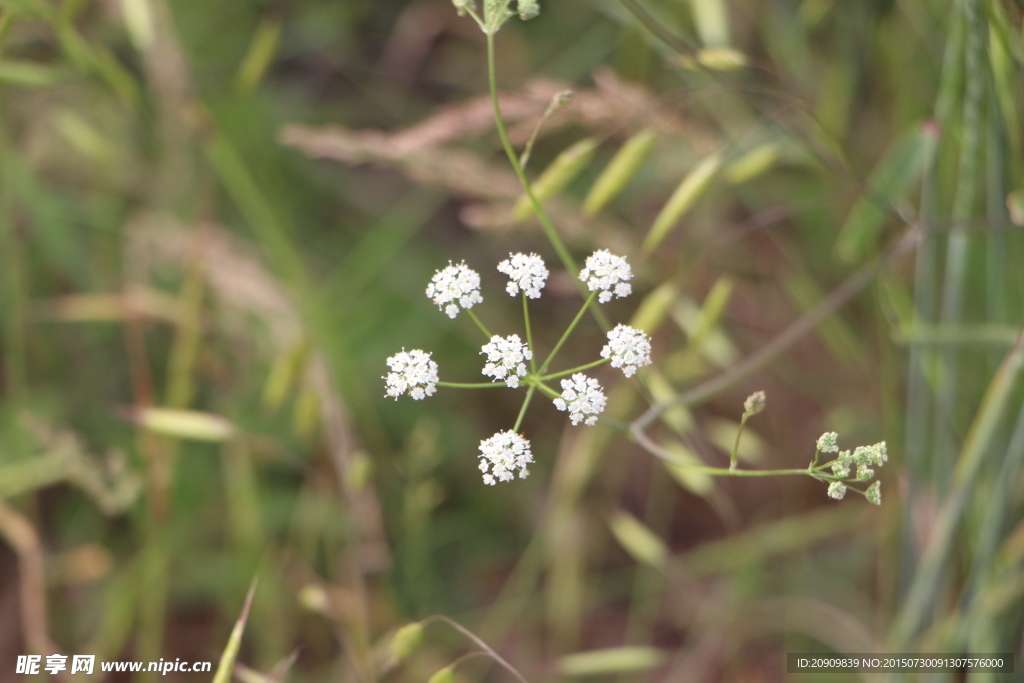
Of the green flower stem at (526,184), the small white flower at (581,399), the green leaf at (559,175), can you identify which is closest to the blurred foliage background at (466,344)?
the green leaf at (559,175)

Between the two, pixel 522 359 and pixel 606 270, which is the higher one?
pixel 606 270

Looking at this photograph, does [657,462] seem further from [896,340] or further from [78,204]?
[78,204]

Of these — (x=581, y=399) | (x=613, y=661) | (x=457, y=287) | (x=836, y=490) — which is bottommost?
(x=613, y=661)

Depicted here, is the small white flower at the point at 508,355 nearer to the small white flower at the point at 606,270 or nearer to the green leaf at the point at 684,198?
the small white flower at the point at 606,270

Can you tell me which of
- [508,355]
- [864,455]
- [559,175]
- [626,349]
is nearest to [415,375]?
[508,355]

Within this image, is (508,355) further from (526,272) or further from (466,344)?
(466,344)

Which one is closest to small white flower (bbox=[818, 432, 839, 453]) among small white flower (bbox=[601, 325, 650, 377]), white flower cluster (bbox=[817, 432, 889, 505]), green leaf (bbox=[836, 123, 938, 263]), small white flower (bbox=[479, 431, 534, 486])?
white flower cluster (bbox=[817, 432, 889, 505])
